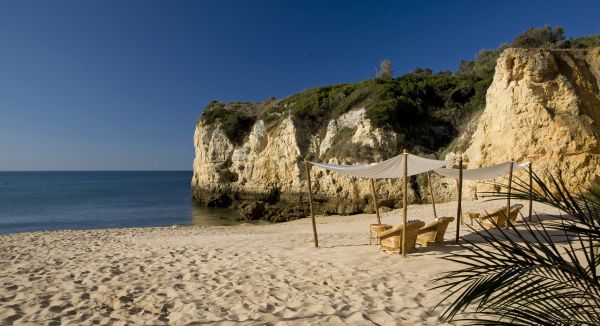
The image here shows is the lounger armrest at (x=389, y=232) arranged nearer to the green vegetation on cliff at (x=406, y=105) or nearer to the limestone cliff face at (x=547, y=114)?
the limestone cliff face at (x=547, y=114)

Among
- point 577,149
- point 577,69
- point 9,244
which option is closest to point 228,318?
point 9,244

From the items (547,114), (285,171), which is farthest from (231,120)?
(547,114)

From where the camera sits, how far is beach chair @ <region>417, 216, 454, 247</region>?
7059 mm

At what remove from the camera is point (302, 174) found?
23.0 metres

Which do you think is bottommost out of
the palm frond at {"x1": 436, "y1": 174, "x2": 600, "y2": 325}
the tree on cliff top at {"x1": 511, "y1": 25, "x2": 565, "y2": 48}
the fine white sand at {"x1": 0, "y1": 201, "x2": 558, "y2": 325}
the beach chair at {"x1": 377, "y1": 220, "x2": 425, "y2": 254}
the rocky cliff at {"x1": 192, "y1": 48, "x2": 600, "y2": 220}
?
the fine white sand at {"x1": 0, "y1": 201, "x2": 558, "y2": 325}

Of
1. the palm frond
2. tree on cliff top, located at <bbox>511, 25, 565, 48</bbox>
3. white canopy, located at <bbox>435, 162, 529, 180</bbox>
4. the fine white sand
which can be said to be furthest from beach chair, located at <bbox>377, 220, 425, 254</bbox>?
tree on cliff top, located at <bbox>511, 25, 565, 48</bbox>

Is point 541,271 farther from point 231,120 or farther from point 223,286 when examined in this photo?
point 231,120

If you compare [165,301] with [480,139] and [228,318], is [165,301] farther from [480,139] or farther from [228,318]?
[480,139]

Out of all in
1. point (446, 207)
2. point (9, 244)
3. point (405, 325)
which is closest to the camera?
point (405, 325)

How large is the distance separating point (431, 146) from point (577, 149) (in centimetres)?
907

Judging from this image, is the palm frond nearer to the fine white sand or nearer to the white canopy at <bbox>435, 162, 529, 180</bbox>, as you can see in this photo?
the fine white sand

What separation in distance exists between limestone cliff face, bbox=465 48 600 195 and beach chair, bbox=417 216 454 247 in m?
9.37

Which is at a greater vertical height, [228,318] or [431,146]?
[431,146]

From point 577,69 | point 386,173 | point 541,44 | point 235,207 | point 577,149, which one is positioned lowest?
point 235,207
